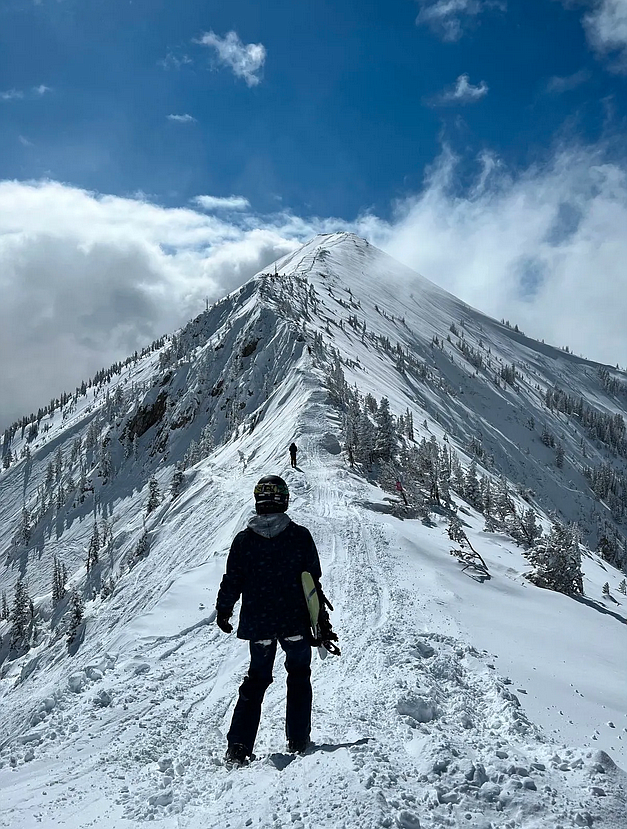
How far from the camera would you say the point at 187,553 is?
2245 centimetres

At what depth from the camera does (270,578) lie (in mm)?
5879

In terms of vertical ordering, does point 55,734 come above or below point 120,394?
below

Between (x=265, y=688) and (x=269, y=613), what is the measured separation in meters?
0.81

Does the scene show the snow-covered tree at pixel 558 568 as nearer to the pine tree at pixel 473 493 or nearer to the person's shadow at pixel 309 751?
the person's shadow at pixel 309 751

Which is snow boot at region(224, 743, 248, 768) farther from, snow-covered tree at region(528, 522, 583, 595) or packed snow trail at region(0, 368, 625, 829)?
snow-covered tree at region(528, 522, 583, 595)

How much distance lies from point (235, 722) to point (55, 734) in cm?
271

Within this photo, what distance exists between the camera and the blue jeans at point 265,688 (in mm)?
5793

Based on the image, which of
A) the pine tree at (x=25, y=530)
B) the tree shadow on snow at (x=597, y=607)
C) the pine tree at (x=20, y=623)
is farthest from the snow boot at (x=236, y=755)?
the pine tree at (x=25, y=530)

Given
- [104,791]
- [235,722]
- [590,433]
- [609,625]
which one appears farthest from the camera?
[590,433]

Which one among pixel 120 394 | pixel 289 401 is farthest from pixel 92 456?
pixel 289 401

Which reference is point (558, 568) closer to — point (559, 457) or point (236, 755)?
point (236, 755)

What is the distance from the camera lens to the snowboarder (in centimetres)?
581

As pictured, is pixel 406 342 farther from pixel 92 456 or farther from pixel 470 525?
pixel 470 525

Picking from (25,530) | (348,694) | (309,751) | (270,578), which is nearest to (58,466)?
(25,530)
